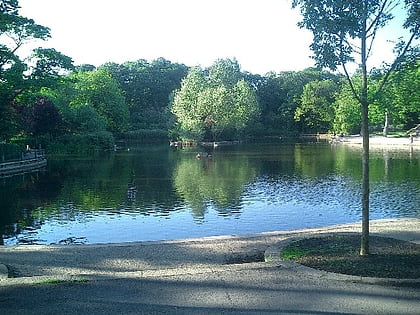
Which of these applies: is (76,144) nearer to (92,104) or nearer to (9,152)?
(92,104)

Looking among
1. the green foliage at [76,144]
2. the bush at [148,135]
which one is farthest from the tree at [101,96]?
the green foliage at [76,144]

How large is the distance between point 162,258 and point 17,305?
3.43 m

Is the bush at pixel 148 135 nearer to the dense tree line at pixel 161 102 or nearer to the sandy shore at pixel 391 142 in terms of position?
the dense tree line at pixel 161 102

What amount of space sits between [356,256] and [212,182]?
19.3 metres

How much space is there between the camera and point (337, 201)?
20.6 m

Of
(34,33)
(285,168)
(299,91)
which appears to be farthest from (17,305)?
(299,91)

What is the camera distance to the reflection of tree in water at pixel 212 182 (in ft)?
66.5

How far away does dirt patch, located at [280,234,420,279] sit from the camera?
7.18 meters

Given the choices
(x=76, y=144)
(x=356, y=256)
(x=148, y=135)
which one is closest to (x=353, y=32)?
(x=356, y=256)

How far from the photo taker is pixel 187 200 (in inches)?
832

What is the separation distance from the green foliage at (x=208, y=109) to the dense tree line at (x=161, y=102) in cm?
16

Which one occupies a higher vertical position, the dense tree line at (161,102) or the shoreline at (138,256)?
the dense tree line at (161,102)

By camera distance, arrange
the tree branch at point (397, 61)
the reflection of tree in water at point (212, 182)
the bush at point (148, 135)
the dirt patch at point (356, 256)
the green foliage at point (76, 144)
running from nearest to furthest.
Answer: the dirt patch at point (356, 256) → the tree branch at point (397, 61) → the reflection of tree in water at point (212, 182) → the green foliage at point (76, 144) → the bush at point (148, 135)

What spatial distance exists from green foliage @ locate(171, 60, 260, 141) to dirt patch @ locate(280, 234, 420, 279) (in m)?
58.2
